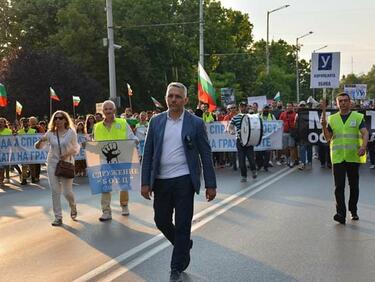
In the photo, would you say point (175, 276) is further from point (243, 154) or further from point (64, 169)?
point (243, 154)

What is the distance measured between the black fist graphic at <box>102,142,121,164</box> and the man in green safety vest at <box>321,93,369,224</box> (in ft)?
10.5

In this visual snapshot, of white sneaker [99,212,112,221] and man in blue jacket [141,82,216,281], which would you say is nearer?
man in blue jacket [141,82,216,281]

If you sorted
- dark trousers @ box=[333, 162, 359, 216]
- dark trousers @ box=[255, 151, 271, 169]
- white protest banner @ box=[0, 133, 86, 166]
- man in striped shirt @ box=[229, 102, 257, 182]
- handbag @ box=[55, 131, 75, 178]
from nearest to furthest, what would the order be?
dark trousers @ box=[333, 162, 359, 216] < handbag @ box=[55, 131, 75, 178] < man in striped shirt @ box=[229, 102, 257, 182] < white protest banner @ box=[0, 133, 86, 166] < dark trousers @ box=[255, 151, 271, 169]

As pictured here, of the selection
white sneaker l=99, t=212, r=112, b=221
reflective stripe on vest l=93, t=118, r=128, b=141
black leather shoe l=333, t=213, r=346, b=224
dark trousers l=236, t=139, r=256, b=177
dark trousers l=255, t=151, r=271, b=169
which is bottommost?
dark trousers l=255, t=151, r=271, b=169

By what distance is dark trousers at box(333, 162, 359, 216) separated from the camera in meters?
8.88

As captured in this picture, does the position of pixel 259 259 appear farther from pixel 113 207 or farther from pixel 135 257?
pixel 113 207

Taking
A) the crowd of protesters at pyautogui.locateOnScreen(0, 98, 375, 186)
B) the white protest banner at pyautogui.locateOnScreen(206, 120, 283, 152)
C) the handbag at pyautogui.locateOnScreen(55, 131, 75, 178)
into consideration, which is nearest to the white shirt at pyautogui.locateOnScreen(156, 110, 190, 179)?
the handbag at pyautogui.locateOnScreen(55, 131, 75, 178)

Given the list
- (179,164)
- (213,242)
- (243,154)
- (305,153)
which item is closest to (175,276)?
(179,164)

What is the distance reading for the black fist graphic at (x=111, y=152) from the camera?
982cm

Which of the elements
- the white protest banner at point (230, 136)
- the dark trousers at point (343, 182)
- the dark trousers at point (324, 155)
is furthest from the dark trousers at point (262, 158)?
the dark trousers at point (343, 182)

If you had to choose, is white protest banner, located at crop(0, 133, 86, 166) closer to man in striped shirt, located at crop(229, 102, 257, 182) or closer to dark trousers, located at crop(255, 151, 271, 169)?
man in striped shirt, located at crop(229, 102, 257, 182)

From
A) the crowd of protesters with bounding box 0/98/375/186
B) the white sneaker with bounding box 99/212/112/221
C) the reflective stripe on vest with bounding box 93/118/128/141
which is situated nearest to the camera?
the white sneaker with bounding box 99/212/112/221

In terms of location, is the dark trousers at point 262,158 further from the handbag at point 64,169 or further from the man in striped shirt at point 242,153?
the handbag at point 64,169

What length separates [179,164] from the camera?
5.90 m
